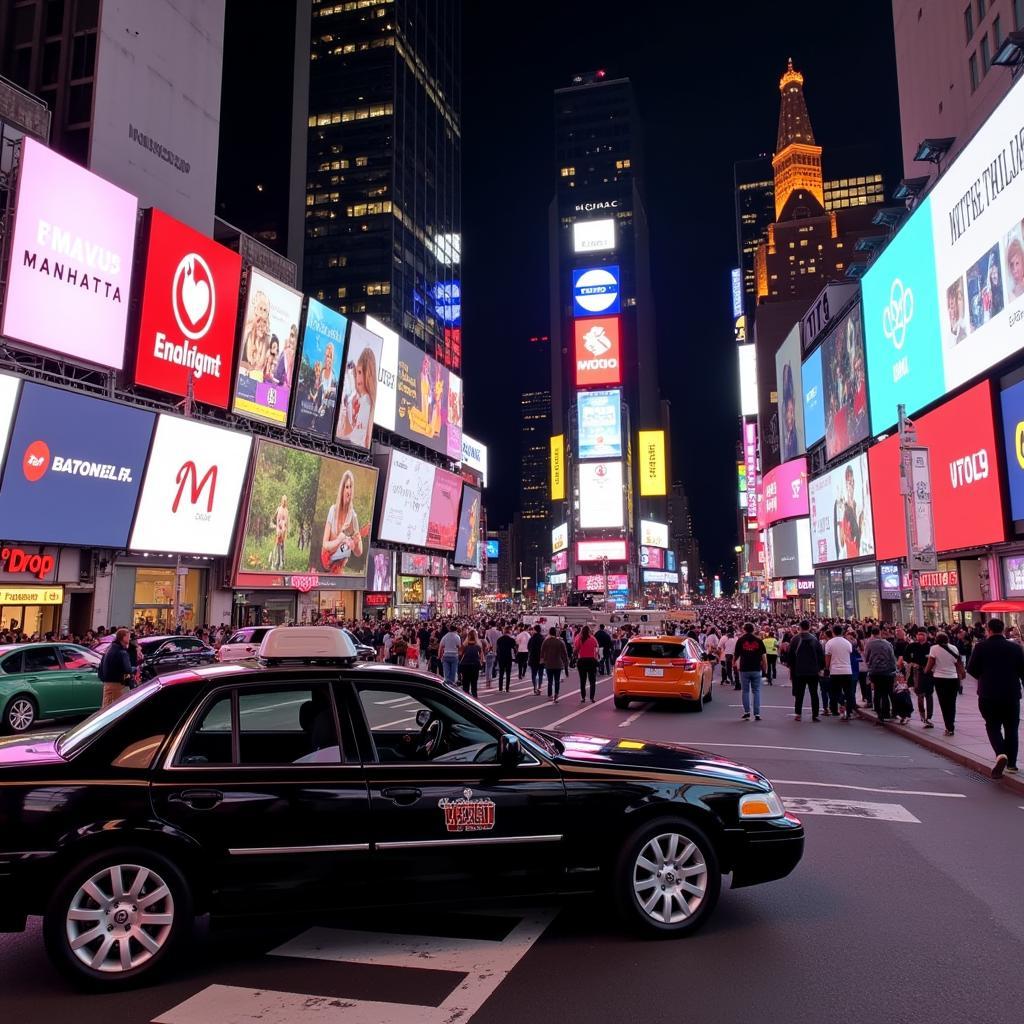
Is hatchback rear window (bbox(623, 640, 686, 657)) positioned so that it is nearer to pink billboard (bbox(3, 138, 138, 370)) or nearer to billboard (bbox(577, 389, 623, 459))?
pink billboard (bbox(3, 138, 138, 370))

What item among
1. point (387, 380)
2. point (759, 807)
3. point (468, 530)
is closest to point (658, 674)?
point (759, 807)

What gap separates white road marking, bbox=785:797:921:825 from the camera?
732 cm

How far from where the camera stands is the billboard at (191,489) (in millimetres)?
30031

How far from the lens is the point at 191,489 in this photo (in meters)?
32.3

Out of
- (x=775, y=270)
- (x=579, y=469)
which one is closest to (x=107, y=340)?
(x=579, y=469)

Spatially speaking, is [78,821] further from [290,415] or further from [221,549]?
[290,415]

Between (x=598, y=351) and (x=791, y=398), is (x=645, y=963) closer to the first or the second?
(x=791, y=398)

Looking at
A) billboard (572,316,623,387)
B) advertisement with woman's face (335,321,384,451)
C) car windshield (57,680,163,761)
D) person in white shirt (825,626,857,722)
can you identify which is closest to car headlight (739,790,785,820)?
car windshield (57,680,163,761)

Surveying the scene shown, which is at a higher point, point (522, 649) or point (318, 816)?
point (522, 649)

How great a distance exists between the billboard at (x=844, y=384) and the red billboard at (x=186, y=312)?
120ft

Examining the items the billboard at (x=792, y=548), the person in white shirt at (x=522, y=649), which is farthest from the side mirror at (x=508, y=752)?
the billboard at (x=792, y=548)

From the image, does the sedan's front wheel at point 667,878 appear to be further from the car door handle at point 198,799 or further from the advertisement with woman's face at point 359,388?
the advertisement with woman's face at point 359,388

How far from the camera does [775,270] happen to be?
150000 millimetres

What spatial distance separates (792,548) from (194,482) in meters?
57.7
